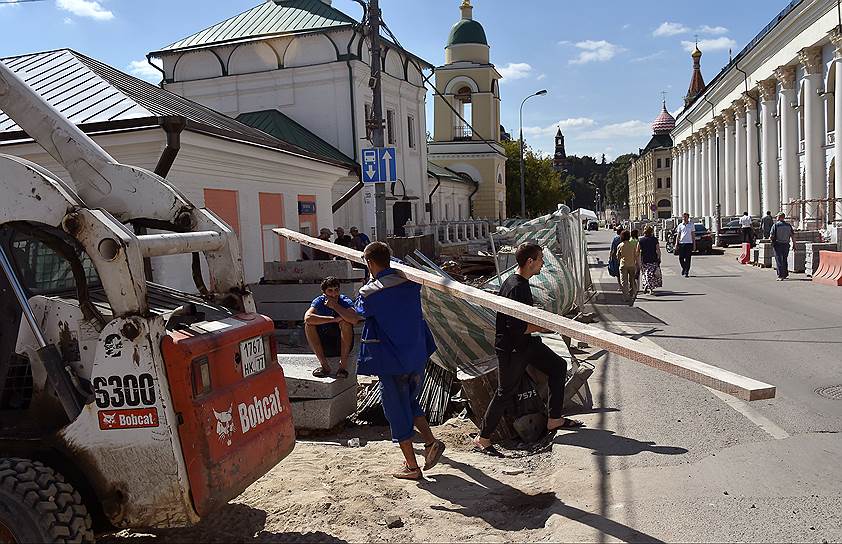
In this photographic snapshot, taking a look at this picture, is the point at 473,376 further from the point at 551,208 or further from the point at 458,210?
the point at 551,208

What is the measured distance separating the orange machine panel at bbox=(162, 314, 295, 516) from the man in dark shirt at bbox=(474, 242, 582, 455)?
6.38ft

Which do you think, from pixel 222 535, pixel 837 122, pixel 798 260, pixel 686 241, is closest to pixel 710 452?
pixel 222 535

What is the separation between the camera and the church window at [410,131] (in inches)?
1326

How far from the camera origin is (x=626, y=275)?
52.7 feet

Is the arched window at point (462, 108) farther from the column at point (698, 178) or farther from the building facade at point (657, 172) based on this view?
Result: the building facade at point (657, 172)

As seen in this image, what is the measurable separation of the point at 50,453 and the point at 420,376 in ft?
8.37

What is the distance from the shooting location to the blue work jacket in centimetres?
546

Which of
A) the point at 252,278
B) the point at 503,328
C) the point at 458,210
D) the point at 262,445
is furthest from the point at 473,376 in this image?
the point at 458,210

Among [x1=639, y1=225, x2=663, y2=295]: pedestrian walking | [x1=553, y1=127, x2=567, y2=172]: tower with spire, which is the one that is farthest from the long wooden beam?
[x1=553, y1=127, x2=567, y2=172]: tower with spire

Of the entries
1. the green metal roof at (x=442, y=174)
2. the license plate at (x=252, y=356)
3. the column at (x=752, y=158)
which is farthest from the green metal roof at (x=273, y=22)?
the column at (x=752, y=158)

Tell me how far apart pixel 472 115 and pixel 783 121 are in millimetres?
19240

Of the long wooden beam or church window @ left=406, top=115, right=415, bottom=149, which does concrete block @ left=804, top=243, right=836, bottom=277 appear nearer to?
church window @ left=406, top=115, right=415, bottom=149

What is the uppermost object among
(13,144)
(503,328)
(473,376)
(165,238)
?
(13,144)

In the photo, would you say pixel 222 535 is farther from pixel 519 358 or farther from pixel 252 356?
pixel 519 358
